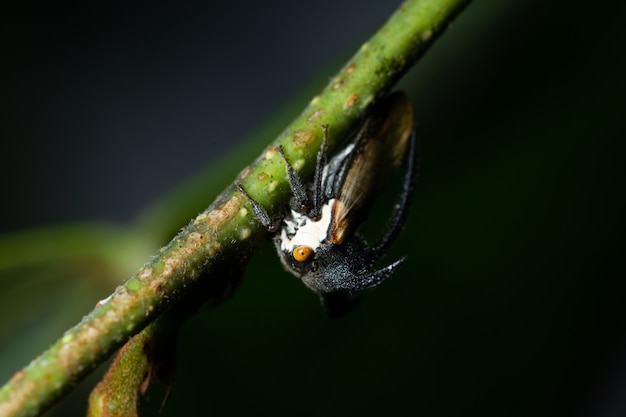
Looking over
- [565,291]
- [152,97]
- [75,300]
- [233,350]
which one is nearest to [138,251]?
[75,300]

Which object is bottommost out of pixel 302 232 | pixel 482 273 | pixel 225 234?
pixel 482 273

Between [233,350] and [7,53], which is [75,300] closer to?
[233,350]

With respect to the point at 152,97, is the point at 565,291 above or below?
below

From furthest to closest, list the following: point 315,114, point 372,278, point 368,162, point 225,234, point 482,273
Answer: point 482,273, point 368,162, point 372,278, point 315,114, point 225,234

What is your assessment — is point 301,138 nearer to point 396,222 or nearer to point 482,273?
point 396,222

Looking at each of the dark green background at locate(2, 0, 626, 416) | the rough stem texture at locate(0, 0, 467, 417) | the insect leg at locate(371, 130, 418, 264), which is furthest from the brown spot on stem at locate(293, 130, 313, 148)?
the dark green background at locate(2, 0, 626, 416)

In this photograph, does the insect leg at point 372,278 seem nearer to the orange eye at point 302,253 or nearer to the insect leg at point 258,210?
the orange eye at point 302,253

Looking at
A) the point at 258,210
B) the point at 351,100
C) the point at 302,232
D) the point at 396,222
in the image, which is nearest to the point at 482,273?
the point at 396,222
